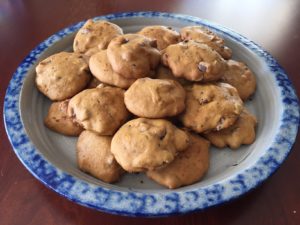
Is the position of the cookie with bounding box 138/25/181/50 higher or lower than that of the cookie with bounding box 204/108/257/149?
higher

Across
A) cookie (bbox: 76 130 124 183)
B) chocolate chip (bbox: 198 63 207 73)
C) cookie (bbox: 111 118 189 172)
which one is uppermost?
chocolate chip (bbox: 198 63 207 73)

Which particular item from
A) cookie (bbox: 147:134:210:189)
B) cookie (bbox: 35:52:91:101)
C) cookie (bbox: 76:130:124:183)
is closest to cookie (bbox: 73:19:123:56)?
cookie (bbox: 35:52:91:101)

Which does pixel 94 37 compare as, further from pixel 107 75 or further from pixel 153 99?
pixel 153 99

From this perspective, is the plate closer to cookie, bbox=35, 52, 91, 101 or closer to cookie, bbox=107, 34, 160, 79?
cookie, bbox=35, 52, 91, 101

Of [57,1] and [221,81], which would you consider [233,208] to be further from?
[57,1]

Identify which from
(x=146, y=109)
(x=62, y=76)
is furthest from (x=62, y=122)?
(x=146, y=109)

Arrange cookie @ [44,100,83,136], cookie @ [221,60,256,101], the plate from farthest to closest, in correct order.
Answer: cookie @ [221,60,256,101] < cookie @ [44,100,83,136] < the plate

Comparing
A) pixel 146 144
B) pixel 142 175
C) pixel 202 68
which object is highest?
pixel 202 68
